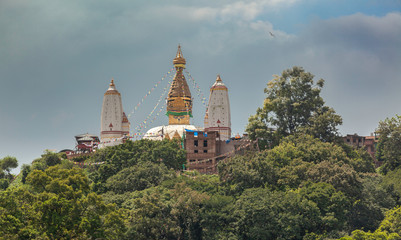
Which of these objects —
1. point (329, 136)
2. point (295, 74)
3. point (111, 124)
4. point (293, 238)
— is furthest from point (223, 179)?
point (111, 124)

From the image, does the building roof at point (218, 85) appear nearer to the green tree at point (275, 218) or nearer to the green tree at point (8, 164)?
the green tree at point (8, 164)

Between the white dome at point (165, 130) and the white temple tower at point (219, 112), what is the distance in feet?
10.4

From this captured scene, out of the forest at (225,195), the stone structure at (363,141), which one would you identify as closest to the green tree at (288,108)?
the forest at (225,195)

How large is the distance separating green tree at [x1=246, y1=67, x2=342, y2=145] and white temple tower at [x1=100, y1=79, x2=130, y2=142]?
19363mm

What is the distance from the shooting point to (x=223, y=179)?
66500 millimetres

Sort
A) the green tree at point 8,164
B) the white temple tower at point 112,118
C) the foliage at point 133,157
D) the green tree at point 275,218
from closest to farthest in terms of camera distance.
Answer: the green tree at point 275,218 < the foliage at point 133,157 < the green tree at point 8,164 < the white temple tower at point 112,118

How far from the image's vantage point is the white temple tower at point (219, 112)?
90062 millimetres

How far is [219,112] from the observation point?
298ft

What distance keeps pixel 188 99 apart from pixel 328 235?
43934mm

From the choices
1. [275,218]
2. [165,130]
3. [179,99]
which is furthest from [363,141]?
[275,218]

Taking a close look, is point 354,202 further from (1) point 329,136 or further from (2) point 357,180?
(1) point 329,136

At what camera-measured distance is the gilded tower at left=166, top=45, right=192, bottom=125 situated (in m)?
97.6

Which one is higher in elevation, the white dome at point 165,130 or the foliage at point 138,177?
the white dome at point 165,130

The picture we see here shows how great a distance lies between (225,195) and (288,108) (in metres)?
20.9
